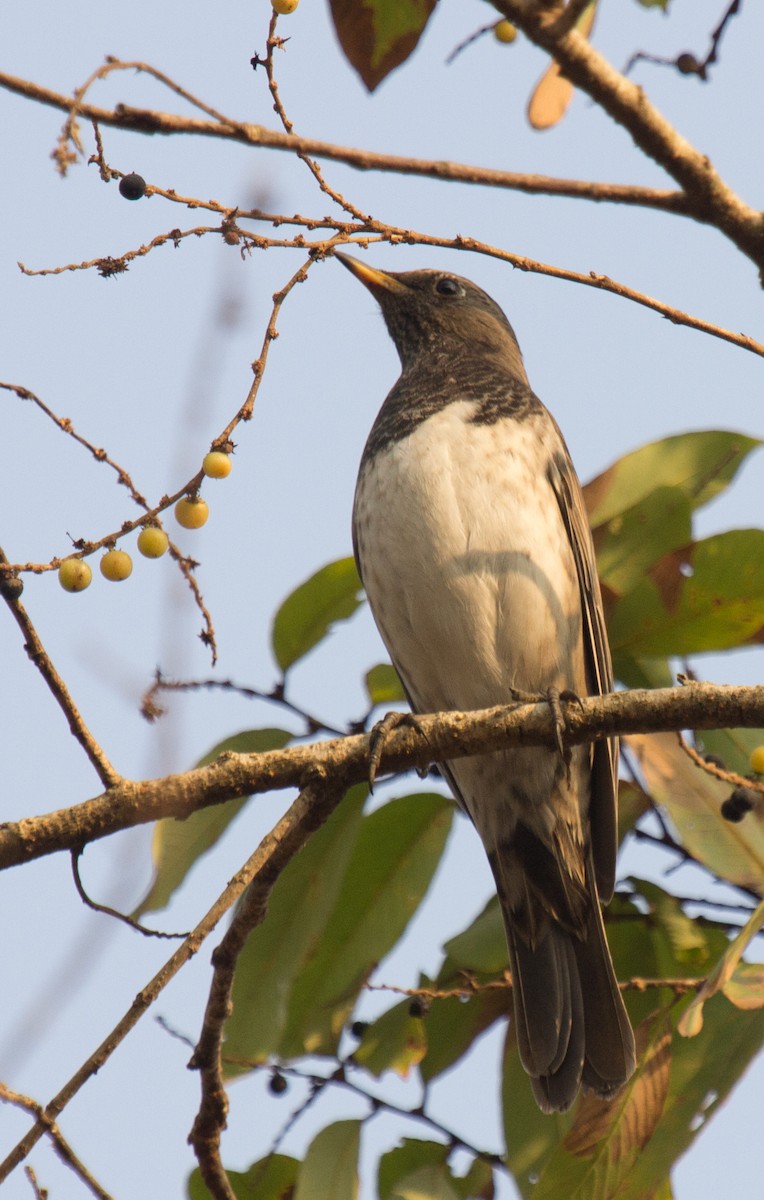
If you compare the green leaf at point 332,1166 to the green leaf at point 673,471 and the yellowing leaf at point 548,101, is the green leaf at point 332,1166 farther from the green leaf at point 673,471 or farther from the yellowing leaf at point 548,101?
the yellowing leaf at point 548,101

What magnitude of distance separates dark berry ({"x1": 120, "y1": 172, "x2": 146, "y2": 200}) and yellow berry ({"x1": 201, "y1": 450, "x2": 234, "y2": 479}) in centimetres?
50

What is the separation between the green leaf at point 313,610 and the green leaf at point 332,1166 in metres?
1.43

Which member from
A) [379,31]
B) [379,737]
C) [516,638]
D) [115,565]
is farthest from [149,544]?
[516,638]

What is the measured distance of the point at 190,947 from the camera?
9.18 ft

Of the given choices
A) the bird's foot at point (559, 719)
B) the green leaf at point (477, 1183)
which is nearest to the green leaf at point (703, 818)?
the bird's foot at point (559, 719)

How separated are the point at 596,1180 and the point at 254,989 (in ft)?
3.79

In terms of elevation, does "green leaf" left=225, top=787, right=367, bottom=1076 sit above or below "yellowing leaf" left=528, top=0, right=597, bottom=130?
below

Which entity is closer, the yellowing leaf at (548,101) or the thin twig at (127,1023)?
the thin twig at (127,1023)

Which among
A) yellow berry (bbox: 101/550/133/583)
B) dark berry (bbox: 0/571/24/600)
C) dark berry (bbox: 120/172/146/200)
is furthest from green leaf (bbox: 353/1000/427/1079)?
dark berry (bbox: 120/172/146/200)

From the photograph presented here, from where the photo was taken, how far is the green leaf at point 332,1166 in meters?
3.61

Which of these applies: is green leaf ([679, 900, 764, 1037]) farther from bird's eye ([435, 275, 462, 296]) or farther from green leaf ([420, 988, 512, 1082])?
bird's eye ([435, 275, 462, 296])

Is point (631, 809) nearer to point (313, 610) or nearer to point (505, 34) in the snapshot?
point (313, 610)

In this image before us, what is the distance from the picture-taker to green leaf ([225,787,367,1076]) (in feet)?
13.1

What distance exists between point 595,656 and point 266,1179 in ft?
6.22
